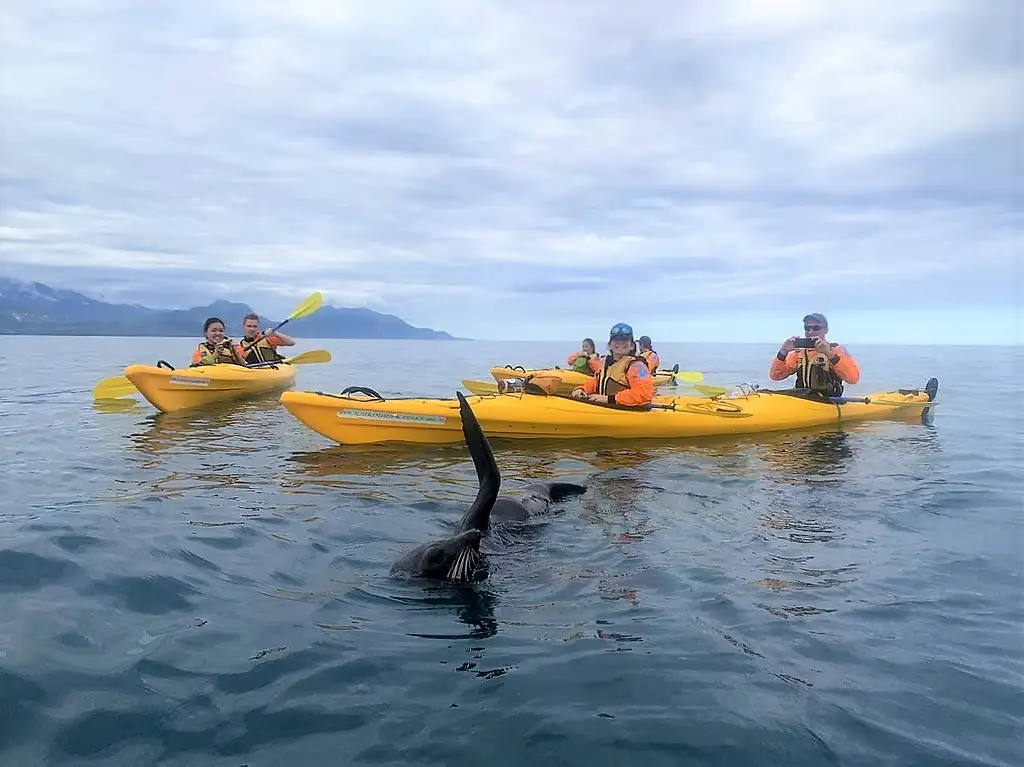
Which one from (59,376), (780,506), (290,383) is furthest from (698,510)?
(59,376)

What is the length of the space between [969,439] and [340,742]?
11942 millimetres

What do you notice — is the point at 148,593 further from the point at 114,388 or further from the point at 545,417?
the point at 114,388

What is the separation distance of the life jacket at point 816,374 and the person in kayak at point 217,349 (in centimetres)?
1210

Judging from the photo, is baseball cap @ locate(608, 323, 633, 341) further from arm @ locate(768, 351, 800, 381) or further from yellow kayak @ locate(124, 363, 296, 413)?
yellow kayak @ locate(124, 363, 296, 413)

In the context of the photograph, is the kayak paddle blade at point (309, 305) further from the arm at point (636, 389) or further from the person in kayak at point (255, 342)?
the arm at point (636, 389)

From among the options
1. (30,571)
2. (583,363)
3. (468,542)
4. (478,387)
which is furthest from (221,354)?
(468,542)

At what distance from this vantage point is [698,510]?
275 inches

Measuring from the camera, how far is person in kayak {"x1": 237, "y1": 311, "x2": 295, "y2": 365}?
684 inches

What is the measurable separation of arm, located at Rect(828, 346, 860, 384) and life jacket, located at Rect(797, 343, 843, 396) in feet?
0.76

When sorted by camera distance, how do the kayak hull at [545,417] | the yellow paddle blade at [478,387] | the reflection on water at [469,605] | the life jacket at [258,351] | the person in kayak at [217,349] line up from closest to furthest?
the reflection on water at [469,605], the kayak hull at [545,417], the person in kayak at [217,349], the yellow paddle blade at [478,387], the life jacket at [258,351]

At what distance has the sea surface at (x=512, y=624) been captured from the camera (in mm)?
3080

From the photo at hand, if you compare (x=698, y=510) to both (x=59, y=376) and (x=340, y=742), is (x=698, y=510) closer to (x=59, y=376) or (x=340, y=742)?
(x=340, y=742)

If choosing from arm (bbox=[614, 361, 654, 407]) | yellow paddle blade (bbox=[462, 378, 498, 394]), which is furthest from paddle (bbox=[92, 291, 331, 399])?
arm (bbox=[614, 361, 654, 407])

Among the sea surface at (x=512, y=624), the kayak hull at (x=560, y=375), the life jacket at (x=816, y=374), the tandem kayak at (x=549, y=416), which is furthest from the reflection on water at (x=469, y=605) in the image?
the kayak hull at (x=560, y=375)
